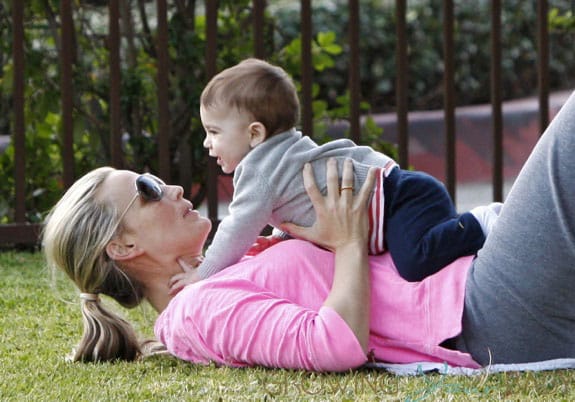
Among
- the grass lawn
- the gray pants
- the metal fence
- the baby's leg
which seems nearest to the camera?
the grass lawn

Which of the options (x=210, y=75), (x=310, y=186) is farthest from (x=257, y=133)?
(x=210, y=75)

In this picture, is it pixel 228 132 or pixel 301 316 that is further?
pixel 228 132

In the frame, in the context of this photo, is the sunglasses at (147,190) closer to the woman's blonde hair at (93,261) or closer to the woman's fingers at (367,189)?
the woman's blonde hair at (93,261)

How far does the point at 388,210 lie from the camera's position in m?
3.04

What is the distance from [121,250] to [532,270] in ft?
3.40

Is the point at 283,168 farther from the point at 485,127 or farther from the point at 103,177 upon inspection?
the point at 485,127

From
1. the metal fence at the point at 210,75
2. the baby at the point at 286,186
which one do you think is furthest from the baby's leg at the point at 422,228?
the metal fence at the point at 210,75

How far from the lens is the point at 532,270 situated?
282 centimetres

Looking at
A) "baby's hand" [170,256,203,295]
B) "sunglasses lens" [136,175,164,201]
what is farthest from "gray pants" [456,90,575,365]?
"sunglasses lens" [136,175,164,201]

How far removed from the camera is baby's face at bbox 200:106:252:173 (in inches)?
120

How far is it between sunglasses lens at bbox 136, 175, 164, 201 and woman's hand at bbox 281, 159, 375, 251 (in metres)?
0.39

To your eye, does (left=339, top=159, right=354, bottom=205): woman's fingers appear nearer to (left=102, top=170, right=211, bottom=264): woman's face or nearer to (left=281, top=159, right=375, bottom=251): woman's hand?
(left=281, top=159, right=375, bottom=251): woman's hand

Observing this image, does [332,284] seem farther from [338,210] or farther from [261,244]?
[261,244]

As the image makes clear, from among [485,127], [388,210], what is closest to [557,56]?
[485,127]
